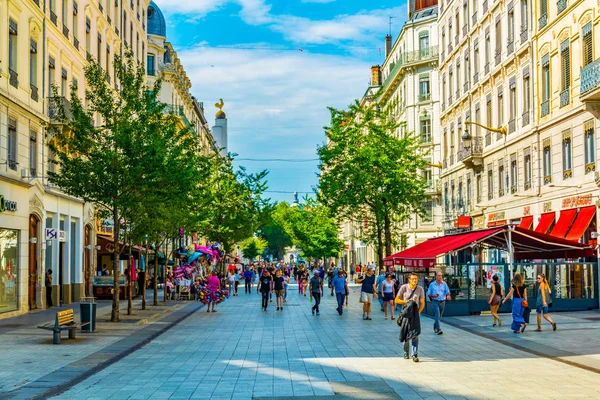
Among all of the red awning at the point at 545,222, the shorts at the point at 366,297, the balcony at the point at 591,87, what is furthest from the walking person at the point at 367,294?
the balcony at the point at 591,87

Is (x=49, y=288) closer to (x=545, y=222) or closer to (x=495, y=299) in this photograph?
(x=495, y=299)

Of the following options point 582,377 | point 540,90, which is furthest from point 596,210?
point 582,377

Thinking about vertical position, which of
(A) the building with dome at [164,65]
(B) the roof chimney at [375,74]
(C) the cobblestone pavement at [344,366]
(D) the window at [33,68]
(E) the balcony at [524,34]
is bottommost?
(C) the cobblestone pavement at [344,366]

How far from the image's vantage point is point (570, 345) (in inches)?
754

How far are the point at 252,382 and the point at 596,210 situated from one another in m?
20.5

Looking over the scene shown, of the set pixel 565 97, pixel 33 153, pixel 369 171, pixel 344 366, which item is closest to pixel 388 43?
pixel 369 171

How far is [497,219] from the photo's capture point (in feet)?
140

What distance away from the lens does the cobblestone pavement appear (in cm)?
1264

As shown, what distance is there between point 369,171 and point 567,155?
56.8 feet

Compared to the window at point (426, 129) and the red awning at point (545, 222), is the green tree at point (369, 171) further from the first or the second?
the window at point (426, 129)

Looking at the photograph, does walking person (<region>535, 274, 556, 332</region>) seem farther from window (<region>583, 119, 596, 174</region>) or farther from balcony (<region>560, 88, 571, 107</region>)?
balcony (<region>560, 88, 571, 107</region>)

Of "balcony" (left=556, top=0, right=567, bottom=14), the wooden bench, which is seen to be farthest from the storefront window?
"balcony" (left=556, top=0, right=567, bottom=14)

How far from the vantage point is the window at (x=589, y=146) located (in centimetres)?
3062

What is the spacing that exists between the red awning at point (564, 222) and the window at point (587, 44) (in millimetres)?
5530
